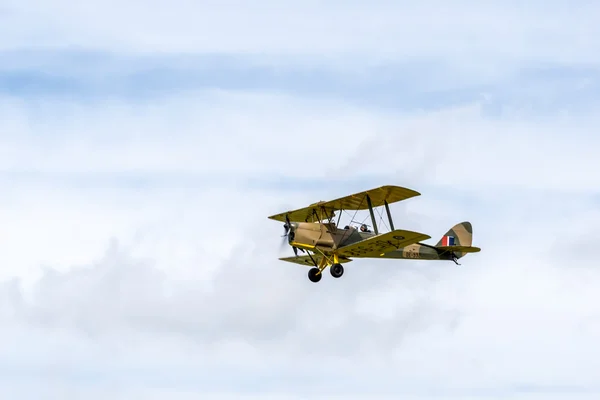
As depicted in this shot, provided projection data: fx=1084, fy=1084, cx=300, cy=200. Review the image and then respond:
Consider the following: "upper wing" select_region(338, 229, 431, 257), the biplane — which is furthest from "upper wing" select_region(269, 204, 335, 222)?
"upper wing" select_region(338, 229, 431, 257)

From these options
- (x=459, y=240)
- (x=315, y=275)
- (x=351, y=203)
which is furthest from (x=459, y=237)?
(x=315, y=275)

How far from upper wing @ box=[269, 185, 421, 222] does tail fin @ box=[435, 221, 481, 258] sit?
183 inches

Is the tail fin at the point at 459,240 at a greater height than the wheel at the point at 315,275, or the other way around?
the tail fin at the point at 459,240

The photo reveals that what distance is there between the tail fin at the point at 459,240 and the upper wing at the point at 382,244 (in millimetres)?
4321

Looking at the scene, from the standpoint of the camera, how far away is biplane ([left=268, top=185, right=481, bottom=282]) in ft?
125

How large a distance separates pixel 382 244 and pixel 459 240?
6.29 meters

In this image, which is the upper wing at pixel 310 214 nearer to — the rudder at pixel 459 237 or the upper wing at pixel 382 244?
the upper wing at pixel 382 244

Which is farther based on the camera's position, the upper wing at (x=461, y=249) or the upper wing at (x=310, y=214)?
the upper wing at (x=461, y=249)

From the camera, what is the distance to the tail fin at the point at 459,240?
4269cm

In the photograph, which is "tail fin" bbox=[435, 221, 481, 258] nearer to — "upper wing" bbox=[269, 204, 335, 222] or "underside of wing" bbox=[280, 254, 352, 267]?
"underside of wing" bbox=[280, 254, 352, 267]

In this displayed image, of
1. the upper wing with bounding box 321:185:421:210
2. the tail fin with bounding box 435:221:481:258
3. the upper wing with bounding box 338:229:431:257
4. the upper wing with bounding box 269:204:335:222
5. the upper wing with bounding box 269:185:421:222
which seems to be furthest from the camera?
the tail fin with bounding box 435:221:481:258

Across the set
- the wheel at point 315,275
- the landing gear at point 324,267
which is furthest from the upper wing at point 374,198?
the wheel at point 315,275

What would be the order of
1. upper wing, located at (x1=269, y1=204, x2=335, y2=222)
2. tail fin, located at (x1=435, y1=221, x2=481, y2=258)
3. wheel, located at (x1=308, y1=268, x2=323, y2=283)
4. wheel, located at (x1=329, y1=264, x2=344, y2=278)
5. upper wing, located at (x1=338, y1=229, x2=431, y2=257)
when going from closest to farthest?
upper wing, located at (x1=338, y1=229, x2=431, y2=257), wheel, located at (x1=329, y1=264, x2=344, y2=278), upper wing, located at (x1=269, y1=204, x2=335, y2=222), wheel, located at (x1=308, y1=268, x2=323, y2=283), tail fin, located at (x1=435, y1=221, x2=481, y2=258)

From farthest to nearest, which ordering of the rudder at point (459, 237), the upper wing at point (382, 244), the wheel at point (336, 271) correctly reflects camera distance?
the rudder at point (459, 237) < the wheel at point (336, 271) < the upper wing at point (382, 244)
